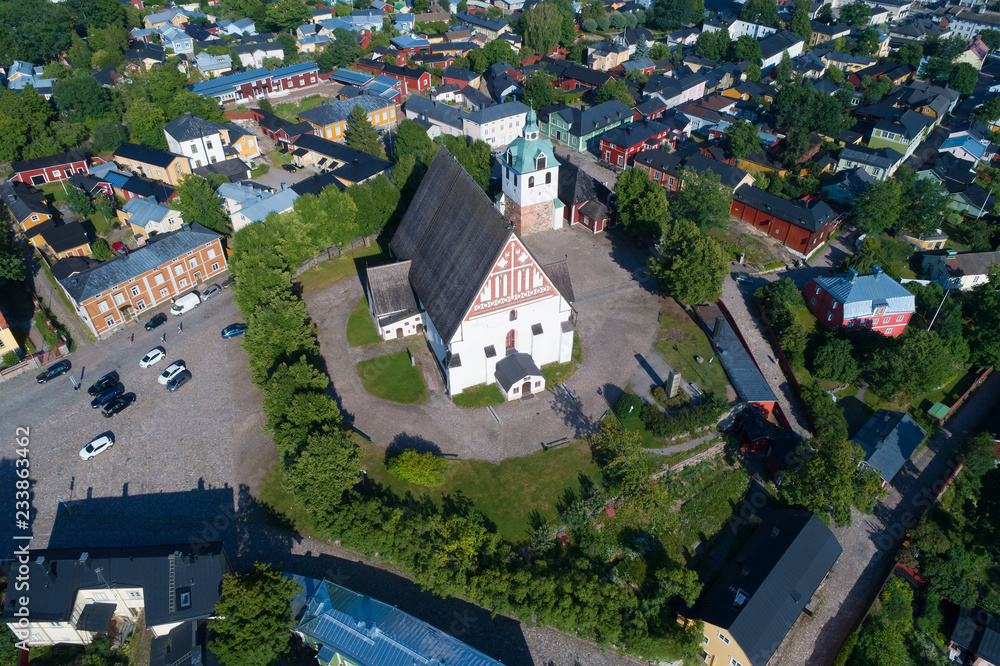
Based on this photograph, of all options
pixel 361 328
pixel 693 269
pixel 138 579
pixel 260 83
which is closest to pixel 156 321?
pixel 361 328

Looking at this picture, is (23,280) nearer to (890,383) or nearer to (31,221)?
(31,221)

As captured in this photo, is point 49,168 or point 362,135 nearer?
point 49,168

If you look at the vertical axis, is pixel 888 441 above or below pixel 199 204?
below

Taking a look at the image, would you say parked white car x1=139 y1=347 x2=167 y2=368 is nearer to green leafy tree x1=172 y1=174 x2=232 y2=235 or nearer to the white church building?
the white church building

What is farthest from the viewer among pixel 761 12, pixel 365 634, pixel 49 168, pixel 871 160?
pixel 761 12

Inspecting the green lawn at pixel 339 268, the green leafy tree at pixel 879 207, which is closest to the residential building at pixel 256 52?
the green lawn at pixel 339 268

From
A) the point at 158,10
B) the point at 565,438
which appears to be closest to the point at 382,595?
the point at 565,438

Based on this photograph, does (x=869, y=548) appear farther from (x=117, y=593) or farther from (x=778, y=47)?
(x=778, y=47)
